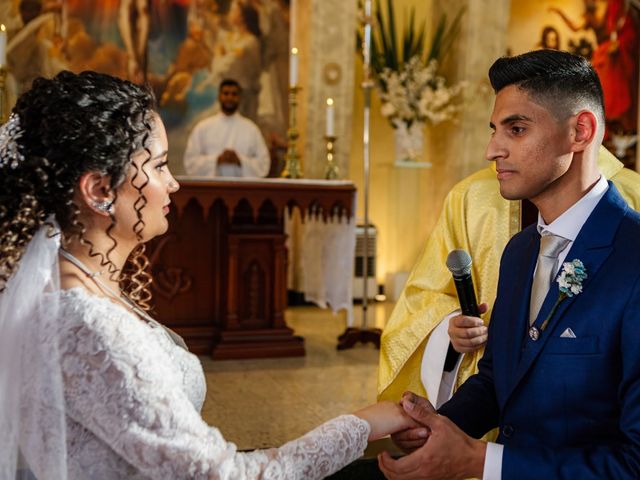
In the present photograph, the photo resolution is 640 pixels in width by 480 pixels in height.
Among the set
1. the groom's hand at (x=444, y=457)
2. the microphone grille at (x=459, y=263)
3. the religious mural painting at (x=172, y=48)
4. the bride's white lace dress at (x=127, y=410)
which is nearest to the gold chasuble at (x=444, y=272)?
the microphone grille at (x=459, y=263)

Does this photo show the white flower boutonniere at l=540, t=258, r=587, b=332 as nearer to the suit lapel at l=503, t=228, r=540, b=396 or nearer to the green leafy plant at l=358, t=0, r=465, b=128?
the suit lapel at l=503, t=228, r=540, b=396

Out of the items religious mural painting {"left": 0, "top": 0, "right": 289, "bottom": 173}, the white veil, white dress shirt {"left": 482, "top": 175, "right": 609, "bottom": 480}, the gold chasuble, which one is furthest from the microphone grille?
religious mural painting {"left": 0, "top": 0, "right": 289, "bottom": 173}

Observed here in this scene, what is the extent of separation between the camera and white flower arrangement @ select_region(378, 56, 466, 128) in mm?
9141

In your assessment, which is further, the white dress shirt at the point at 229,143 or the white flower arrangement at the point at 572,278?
the white dress shirt at the point at 229,143

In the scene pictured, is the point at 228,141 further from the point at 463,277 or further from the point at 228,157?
the point at 463,277

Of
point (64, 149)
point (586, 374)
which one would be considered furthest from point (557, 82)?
point (64, 149)

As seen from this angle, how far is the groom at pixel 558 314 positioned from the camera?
1.88m

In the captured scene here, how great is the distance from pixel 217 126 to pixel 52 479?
718cm

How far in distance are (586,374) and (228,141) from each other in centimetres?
697

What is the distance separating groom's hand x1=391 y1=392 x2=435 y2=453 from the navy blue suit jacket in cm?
19

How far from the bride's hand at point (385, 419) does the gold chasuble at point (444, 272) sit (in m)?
0.84

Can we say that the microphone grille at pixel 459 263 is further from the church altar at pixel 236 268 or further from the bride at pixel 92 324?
the church altar at pixel 236 268

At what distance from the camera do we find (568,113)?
2.03 meters

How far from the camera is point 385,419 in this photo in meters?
2.04
